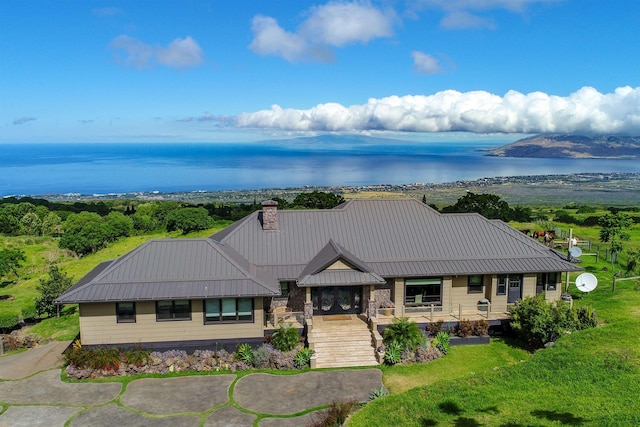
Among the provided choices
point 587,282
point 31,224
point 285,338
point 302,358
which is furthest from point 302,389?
point 31,224

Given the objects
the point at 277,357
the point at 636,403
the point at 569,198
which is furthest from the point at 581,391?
the point at 569,198

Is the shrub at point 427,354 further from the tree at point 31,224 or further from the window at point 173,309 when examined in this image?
the tree at point 31,224

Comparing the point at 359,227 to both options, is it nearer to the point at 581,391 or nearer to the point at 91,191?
the point at 581,391

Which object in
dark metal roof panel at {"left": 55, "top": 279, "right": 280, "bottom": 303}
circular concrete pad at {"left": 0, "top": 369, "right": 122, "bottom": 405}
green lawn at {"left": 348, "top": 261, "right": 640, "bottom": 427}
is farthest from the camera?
dark metal roof panel at {"left": 55, "top": 279, "right": 280, "bottom": 303}

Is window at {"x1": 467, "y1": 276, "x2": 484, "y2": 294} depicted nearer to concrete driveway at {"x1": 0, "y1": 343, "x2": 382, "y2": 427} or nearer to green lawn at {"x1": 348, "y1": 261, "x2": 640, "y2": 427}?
green lawn at {"x1": 348, "y1": 261, "x2": 640, "y2": 427}

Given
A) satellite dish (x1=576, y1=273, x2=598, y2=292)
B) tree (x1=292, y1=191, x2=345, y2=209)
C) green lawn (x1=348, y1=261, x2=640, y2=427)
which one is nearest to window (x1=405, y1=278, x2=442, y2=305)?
green lawn (x1=348, y1=261, x2=640, y2=427)

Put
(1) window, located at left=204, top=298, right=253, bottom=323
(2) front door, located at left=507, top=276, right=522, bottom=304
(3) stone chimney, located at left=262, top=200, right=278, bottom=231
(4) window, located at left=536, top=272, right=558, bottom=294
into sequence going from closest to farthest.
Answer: (1) window, located at left=204, top=298, right=253, bottom=323, (2) front door, located at left=507, top=276, right=522, bottom=304, (4) window, located at left=536, top=272, right=558, bottom=294, (3) stone chimney, located at left=262, top=200, right=278, bottom=231

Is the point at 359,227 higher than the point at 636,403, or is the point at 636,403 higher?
the point at 359,227

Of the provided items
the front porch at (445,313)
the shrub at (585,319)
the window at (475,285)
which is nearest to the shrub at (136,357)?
the front porch at (445,313)

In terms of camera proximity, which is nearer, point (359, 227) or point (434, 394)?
point (434, 394)
